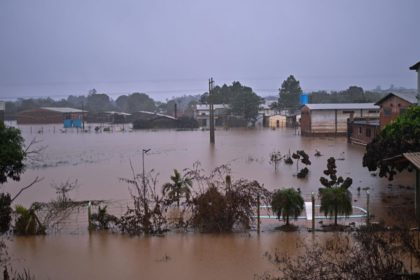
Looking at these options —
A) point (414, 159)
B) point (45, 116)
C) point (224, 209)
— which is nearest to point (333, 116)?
point (414, 159)

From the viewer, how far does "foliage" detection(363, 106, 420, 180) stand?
1431 cm

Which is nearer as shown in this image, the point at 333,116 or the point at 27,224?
the point at 27,224

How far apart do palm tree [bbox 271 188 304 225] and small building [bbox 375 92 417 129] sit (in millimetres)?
18379

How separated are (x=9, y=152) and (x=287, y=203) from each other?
6.80m

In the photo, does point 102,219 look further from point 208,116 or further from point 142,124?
point 208,116

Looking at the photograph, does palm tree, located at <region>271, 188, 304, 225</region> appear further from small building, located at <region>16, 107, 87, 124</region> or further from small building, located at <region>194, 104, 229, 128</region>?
small building, located at <region>16, 107, 87, 124</region>

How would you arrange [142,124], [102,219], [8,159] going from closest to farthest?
1. [102,219]
2. [8,159]
3. [142,124]

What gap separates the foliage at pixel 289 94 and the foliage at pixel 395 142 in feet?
221

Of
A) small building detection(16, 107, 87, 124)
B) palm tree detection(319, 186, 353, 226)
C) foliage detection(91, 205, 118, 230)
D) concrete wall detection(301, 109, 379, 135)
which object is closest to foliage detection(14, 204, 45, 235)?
foliage detection(91, 205, 118, 230)

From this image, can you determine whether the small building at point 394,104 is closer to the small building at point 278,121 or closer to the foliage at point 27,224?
the foliage at point 27,224

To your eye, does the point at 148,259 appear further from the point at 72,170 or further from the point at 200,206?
the point at 72,170

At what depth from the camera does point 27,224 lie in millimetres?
11117

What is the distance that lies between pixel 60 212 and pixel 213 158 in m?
16.3

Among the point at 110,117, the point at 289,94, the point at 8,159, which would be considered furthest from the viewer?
the point at 110,117
